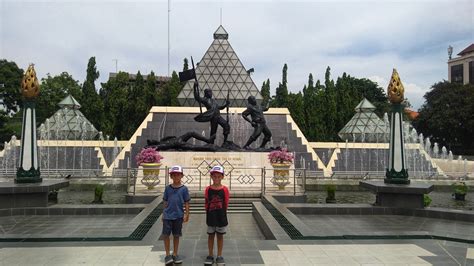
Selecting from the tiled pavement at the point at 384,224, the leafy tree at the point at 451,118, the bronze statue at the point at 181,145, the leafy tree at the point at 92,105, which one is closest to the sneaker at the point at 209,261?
the tiled pavement at the point at 384,224

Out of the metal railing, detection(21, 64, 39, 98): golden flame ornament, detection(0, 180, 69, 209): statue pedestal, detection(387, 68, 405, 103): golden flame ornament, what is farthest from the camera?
the metal railing

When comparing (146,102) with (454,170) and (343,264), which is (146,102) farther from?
(343,264)

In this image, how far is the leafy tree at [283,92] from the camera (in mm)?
48625

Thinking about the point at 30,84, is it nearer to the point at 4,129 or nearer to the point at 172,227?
the point at 172,227

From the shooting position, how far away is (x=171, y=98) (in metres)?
45.2

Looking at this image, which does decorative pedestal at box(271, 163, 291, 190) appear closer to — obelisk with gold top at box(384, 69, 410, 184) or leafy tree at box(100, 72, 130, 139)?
obelisk with gold top at box(384, 69, 410, 184)

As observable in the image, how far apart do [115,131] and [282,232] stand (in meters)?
36.4

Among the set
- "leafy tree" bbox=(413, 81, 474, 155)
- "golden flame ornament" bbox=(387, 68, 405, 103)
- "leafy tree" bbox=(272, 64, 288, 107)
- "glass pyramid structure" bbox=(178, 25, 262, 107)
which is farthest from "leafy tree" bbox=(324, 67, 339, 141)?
"golden flame ornament" bbox=(387, 68, 405, 103)

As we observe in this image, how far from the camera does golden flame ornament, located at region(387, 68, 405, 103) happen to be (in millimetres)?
12656

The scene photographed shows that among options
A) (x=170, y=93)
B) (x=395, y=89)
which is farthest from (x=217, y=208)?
(x=170, y=93)

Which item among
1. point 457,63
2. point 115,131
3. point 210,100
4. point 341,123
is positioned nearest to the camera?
point 210,100

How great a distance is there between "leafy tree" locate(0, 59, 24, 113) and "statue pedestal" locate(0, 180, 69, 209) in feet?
123

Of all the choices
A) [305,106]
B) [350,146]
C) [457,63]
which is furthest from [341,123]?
[457,63]

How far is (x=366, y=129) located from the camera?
1427 inches
